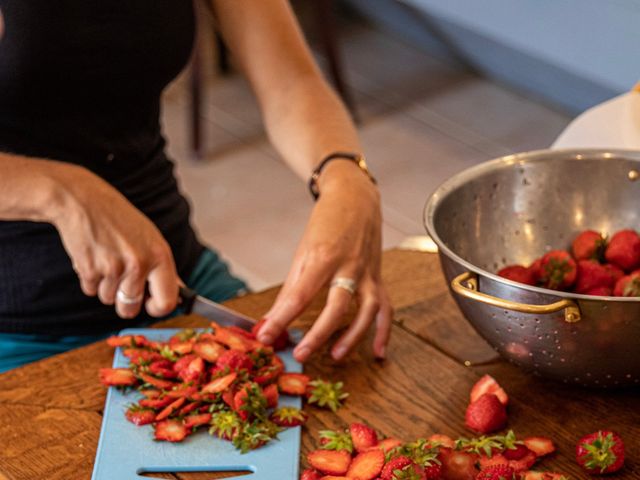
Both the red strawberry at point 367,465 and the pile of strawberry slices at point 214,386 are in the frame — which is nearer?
the red strawberry at point 367,465

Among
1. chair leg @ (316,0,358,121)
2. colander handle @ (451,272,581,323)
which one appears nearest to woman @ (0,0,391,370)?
colander handle @ (451,272,581,323)

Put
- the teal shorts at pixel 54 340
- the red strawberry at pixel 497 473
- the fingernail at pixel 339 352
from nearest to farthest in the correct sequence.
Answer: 1. the red strawberry at pixel 497 473
2. the fingernail at pixel 339 352
3. the teal shorts at pixel 54 340

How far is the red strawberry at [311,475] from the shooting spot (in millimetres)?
1080

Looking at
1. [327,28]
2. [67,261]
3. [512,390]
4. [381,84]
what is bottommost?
[381,84]

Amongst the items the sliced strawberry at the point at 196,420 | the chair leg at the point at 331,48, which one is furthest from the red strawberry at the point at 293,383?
the chair leg at the point at 331,48

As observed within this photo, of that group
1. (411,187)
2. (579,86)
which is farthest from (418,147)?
(579,86)

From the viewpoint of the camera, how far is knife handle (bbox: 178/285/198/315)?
1.37m

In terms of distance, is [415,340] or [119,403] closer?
[119,403]

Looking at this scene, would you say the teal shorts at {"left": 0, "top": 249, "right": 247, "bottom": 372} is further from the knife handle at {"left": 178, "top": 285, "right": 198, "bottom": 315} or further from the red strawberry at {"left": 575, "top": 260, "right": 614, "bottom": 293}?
the red strawberry at {"left": 575, "top": 260, "right": 614, "bottom": 293}

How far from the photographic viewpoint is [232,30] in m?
1.67

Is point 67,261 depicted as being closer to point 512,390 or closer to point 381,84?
point 512,390

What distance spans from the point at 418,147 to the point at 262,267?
96 centimetres

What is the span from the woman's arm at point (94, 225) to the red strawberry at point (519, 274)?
0.40m

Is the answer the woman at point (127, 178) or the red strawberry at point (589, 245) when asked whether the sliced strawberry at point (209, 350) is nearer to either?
the woman at point (127, 178)
